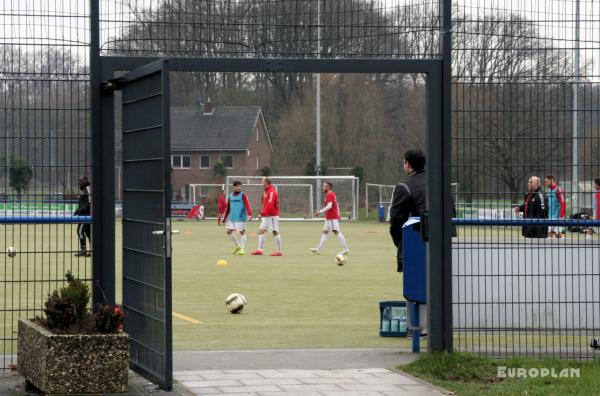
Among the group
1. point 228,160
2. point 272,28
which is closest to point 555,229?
point 272,28

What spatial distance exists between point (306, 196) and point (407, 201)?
49.6 m

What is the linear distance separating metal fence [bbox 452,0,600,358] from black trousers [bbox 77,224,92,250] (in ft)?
10.5

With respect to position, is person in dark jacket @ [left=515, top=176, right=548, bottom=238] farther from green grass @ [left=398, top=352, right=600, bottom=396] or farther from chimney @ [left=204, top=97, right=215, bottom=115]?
chimney @ [left=204, top=97, right=215, bottom=115]

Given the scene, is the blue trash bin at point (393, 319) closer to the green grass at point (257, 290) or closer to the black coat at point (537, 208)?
the green grass at point (257, 290)

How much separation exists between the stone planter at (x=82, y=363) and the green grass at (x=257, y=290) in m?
1.52

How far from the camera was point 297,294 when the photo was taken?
18.4 m

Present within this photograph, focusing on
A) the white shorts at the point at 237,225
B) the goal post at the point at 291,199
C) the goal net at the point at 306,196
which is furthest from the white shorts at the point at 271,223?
the goal post at the point at 291,199

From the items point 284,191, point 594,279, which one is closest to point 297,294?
point 594,279

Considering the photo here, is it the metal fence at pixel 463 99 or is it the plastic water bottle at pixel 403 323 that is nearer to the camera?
the metal fence at pixel 463 99

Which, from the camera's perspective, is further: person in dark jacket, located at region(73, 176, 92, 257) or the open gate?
person in dark jacket, located at region(73, 176, 92, 257)

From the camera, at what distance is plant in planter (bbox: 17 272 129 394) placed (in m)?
8.27

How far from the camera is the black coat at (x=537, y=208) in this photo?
10703 mm

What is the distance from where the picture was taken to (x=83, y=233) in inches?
404

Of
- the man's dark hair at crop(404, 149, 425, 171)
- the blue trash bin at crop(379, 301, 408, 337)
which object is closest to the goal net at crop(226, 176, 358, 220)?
the blue trash bin at crop(379, 301, 408, 337)
